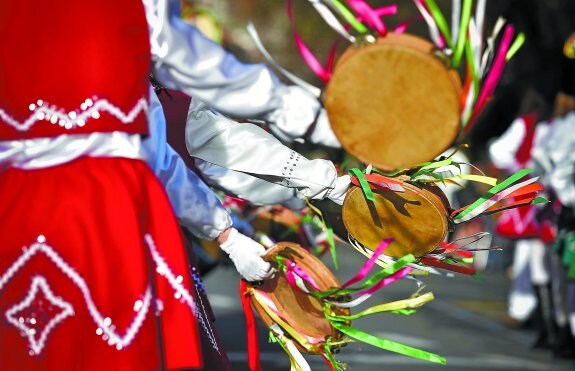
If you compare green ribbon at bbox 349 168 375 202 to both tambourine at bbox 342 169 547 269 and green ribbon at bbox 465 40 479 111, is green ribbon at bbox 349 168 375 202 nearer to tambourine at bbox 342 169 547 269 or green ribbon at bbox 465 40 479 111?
tambourine at bbox 342 169 547 269

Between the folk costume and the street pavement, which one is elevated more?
the folk costume

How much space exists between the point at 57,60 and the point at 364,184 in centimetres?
93

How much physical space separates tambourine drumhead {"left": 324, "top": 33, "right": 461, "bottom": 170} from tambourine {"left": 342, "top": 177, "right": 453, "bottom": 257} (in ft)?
0.91

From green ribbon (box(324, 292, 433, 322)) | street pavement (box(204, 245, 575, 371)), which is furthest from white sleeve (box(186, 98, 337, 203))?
street pavement (box(204, 245, 575, 371))

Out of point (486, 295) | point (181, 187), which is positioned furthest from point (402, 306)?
point (486, 295)

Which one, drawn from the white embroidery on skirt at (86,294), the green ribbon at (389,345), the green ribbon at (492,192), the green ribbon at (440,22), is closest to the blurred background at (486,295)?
the green ribbon at (440,22)

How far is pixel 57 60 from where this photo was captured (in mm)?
2217

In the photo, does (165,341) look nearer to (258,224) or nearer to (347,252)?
(258,224)

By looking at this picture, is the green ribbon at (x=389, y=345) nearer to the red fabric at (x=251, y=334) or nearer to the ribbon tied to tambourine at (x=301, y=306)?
the ribbon tied to tambourine at (x=301, y=306)

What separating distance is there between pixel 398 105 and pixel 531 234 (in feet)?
17.9

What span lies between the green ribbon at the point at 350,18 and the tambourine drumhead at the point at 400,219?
59cm

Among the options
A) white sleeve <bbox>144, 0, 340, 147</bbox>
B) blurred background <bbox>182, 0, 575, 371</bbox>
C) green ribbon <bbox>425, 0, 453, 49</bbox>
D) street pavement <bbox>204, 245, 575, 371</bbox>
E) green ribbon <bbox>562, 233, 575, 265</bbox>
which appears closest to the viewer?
white sleeve <bbox>144, 0, 340, 147</bbox>

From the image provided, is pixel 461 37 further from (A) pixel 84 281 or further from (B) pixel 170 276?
(A) pixel 84 281

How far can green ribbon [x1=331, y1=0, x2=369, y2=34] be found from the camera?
3.16m
